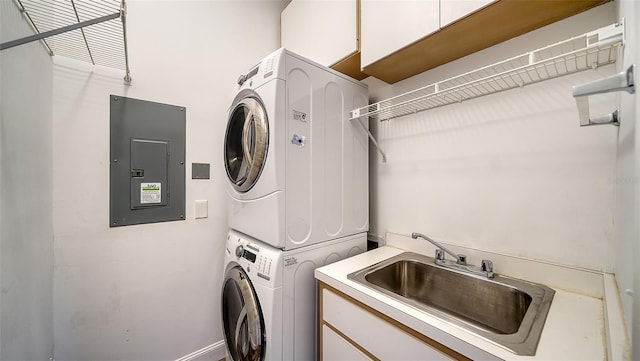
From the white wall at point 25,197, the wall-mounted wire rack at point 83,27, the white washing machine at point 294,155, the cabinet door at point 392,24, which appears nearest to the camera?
the white wall at point 25,197

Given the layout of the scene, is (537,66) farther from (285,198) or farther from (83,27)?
(83,27)

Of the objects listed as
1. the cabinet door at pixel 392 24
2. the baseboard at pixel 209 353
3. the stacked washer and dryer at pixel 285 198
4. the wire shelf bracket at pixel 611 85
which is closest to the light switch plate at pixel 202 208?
the stacked washer and dryer at pixel 285 198

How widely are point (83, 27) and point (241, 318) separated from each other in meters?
1.52

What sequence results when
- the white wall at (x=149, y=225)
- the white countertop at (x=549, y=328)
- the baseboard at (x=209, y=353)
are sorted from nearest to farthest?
the white countertop at (x=549, y=328) < the white wall at (x=149, y=225) < the baseboard at (x=209, y=353)

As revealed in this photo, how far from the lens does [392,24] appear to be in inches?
49.0

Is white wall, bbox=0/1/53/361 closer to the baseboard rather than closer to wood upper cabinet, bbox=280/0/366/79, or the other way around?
the baseboard

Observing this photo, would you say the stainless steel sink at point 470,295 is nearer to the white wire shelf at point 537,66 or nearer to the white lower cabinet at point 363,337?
the white lower cabinet at point 363,337

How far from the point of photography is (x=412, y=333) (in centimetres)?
84

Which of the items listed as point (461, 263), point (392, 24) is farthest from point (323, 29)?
point (461, 263)

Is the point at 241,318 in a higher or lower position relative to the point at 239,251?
lower

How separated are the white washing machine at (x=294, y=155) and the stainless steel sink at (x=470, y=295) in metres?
0.36

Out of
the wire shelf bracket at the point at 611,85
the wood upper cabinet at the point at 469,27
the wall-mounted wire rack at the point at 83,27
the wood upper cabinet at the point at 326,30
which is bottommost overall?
the wire shelf bracket at the point at 611,85

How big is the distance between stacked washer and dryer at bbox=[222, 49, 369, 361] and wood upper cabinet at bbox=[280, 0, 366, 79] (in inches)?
7.3

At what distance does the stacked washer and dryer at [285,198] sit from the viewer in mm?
1199
